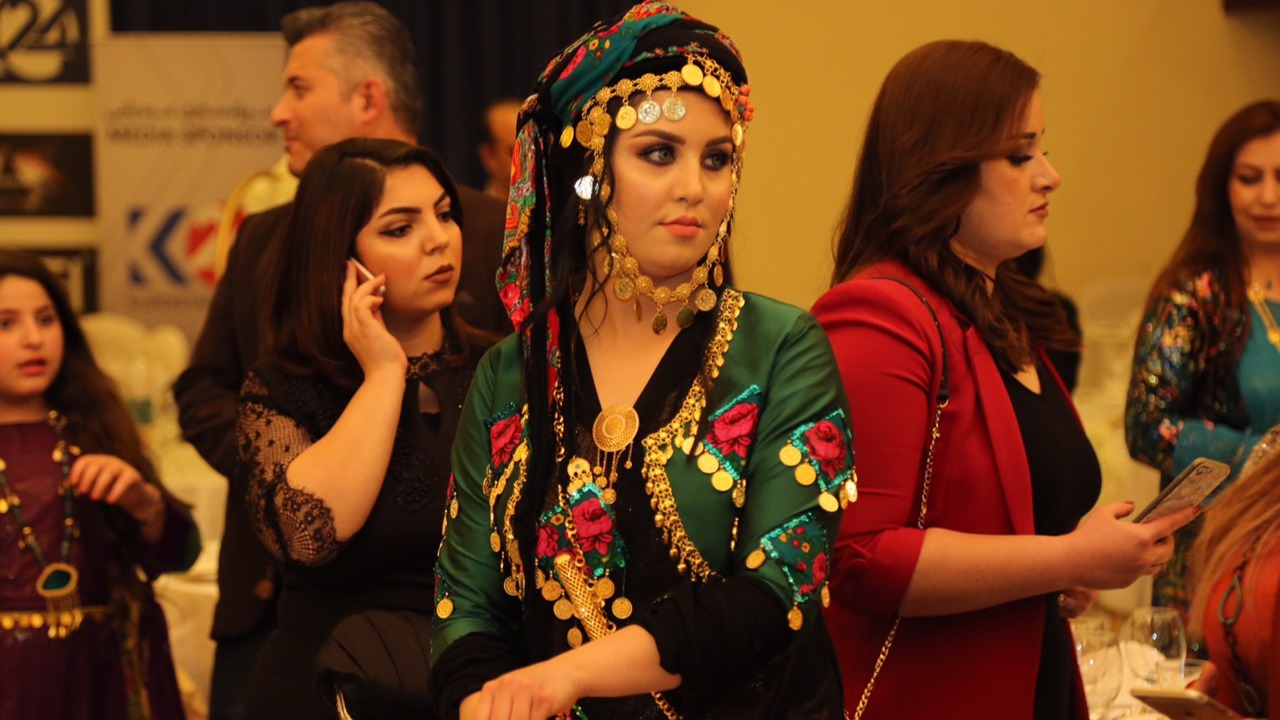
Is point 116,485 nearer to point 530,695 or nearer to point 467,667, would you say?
point 467,667

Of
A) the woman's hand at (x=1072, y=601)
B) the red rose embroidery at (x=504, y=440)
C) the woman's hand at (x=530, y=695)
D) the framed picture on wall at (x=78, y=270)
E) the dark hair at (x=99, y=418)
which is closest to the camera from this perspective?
the woman's hand at (x=530, y=695)

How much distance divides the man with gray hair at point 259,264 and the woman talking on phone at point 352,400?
0.20m

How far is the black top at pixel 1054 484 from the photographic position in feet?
6.88

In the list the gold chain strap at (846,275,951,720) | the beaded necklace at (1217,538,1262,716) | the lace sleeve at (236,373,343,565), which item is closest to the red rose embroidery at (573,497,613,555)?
the gold chain strap at (846,275,951,720)

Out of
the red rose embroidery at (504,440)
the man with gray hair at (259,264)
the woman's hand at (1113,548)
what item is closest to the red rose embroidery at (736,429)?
the red rose embroidery at (504,440)

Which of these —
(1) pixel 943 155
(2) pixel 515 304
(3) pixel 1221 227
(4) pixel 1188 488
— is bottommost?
(4) pixel 1188 488

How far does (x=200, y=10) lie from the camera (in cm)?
775

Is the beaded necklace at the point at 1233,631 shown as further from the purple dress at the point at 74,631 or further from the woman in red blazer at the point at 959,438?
the purple dress at the point at 74,631

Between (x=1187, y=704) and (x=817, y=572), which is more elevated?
(x=817, y=572)

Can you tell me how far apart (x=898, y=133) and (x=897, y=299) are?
0.90 ft

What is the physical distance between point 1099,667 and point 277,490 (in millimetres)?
1367

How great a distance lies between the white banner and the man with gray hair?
12.7ft

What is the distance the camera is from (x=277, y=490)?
2367mm

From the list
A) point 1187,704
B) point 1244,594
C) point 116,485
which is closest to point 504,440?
point 1187,704
